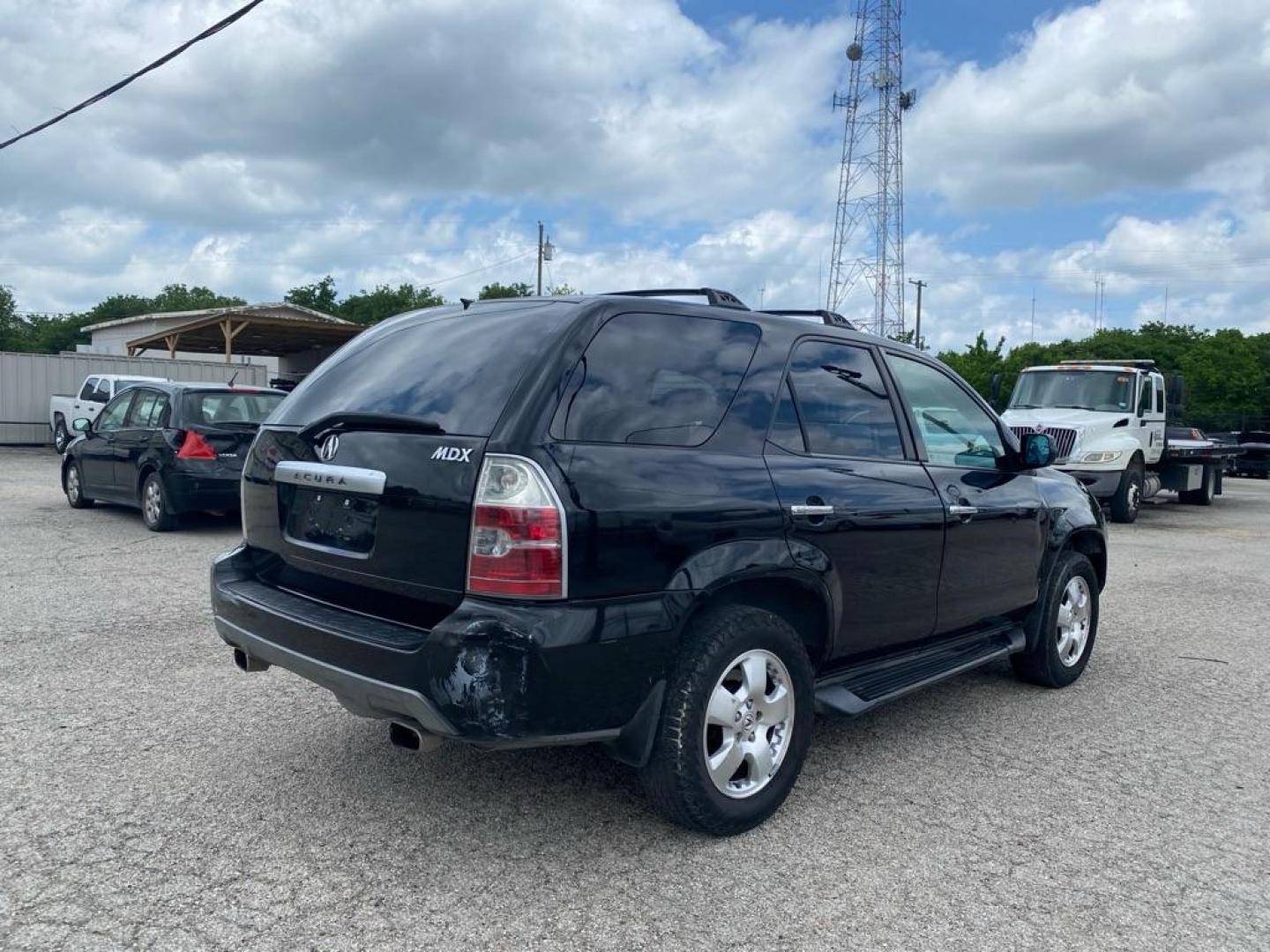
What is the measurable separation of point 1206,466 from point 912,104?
37301mm

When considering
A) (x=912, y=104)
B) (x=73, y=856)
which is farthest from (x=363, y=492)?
(x=912, y=104)

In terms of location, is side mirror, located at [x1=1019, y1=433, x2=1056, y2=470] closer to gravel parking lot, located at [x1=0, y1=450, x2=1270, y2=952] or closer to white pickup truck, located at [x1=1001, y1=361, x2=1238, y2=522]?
gravel parking lot, located at [x1=0, y1=450, x2=1270, y2=952]

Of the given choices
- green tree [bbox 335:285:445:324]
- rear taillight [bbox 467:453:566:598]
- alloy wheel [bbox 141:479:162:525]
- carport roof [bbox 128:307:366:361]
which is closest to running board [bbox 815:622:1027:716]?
rear taillight [bbox 467:453:566:598]

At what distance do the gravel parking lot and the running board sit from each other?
35 centimetres

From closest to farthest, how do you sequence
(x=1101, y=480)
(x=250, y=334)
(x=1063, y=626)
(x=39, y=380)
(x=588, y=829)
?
1. (x=588, y=829)
2. (x=1063, y=626)
3. (x=1101, y=480)
4. (x=39, y=380)
5. (x=250, y=334)

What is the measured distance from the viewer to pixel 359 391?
371 centimetres

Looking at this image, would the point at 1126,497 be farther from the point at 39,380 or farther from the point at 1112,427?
the point at 39,380

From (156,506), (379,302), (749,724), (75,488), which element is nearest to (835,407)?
(749,724)

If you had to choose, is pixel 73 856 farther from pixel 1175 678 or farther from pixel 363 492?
pixel 1175 678

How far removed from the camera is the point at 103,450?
445 inches

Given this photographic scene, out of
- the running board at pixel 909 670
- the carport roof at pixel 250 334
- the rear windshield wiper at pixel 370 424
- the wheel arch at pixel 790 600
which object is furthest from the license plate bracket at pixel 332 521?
the carport roof at pixel 250 334

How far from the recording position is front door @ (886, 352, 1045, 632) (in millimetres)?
4574

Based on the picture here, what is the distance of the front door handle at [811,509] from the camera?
12.0 ft

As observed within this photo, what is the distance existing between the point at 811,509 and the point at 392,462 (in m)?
1.48
